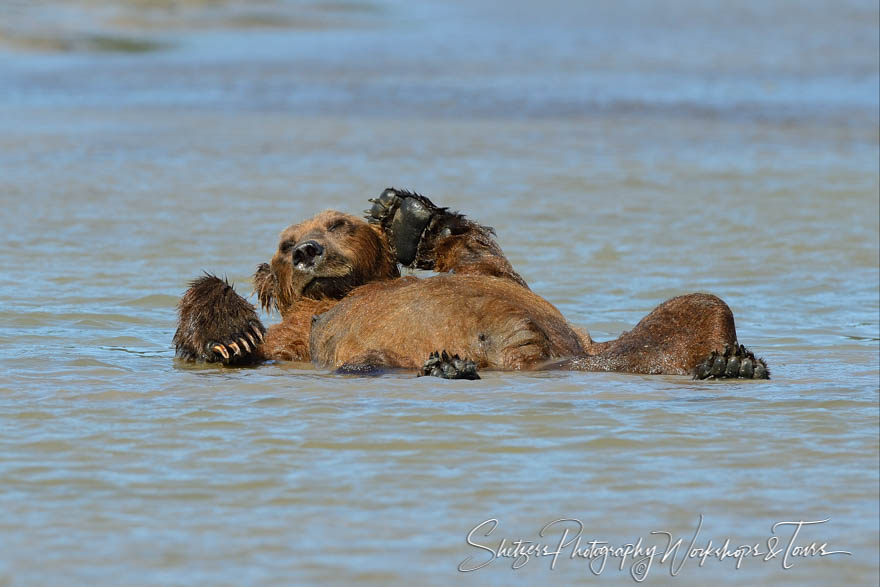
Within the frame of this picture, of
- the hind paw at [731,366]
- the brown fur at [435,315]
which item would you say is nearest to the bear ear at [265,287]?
the brown fur at [435,315]

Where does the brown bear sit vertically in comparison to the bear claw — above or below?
above

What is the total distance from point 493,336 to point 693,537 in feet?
8.85

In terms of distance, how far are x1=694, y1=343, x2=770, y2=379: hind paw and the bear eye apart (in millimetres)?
2511

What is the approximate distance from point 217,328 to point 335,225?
100cm

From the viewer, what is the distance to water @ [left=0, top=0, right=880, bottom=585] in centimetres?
465

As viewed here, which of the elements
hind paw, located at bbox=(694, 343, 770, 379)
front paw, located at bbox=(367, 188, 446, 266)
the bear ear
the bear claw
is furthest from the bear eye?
hind paw, located at bbox=(694, 343, 770, 379)

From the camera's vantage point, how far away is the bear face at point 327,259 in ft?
26.7

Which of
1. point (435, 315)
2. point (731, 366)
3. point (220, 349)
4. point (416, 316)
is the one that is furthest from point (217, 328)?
point (731, 366)

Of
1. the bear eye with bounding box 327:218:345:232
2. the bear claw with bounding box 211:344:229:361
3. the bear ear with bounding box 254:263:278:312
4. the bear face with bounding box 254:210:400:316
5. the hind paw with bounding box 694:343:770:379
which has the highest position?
the bear eye with bounding box 327:218:345:232

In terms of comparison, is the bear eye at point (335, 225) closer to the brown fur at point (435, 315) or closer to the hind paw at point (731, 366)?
the brown fur at point (435, 315)

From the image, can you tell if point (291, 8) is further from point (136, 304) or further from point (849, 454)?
point (849, 454)

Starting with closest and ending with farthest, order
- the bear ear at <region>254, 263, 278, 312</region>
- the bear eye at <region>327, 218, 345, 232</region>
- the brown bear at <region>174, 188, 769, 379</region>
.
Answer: the brown bear at <region>174, 188, 769, 379</region>, the bear eye at <region>327, 218, 345, 232</region>, the bear ear at <region>254, 263, 278, 312</region>

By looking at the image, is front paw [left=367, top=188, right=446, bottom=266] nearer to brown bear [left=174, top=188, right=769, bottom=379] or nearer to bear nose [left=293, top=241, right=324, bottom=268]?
brown bear [left=174, top=188, right=769, bottom=379]

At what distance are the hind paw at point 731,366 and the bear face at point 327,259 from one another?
2361 millimetres
